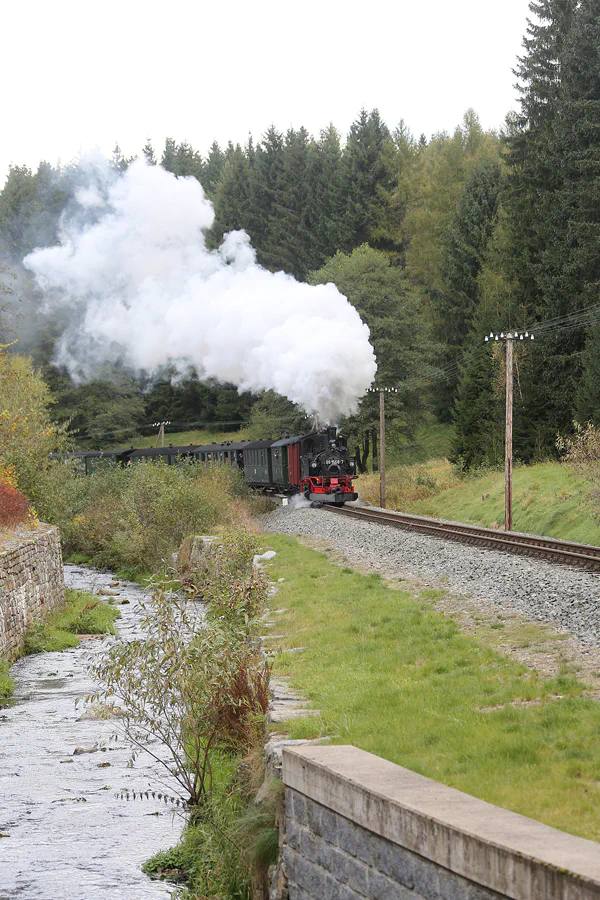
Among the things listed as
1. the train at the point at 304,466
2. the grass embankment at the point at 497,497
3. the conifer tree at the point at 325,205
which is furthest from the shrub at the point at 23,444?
the conifer tree at the point at 325,205

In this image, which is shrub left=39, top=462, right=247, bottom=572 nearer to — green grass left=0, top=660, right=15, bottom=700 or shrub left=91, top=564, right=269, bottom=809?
green grass left=0, top=660, right=15, bottom=700

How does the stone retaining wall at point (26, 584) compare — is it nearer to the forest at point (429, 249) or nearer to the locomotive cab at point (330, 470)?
the forest at point (429, 249)

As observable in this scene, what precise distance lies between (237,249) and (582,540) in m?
29.2

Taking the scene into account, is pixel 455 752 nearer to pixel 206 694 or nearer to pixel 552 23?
pixel 206 694

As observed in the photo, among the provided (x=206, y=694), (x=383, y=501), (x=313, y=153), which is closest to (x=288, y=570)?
(x=206, y=694)

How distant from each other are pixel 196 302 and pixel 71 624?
19.1 meters

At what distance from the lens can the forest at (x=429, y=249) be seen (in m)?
45.0

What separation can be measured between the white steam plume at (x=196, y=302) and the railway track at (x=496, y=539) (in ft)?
18.5

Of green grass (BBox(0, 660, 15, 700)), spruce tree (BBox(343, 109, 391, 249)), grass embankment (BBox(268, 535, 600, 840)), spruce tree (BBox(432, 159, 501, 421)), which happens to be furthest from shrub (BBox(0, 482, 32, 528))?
spruce tree (BBox(343, 109, 391, 249))

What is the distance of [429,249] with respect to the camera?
2731 inches

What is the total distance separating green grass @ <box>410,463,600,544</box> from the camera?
27.9 m

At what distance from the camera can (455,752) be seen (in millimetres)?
6938

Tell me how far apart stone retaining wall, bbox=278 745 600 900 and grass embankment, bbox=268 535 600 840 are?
1.18ft

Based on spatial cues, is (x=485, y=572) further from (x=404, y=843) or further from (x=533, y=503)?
(x=533, y=503)
